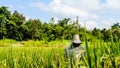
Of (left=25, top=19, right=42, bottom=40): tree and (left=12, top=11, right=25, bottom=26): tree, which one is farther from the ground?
(left=12, top=11, right=25, bottom=26): tree

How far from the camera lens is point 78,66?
7.52 feet

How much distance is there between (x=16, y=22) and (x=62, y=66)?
73321 mm

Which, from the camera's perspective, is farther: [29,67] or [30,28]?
[30,28]

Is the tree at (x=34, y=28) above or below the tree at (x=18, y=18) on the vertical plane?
below

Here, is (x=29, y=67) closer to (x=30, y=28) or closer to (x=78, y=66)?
(x=78, y=66)

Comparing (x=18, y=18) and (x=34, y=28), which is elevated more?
(x=18, y=18)

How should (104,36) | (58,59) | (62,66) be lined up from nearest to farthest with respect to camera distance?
(104,36) < (62,66) < (58,59)

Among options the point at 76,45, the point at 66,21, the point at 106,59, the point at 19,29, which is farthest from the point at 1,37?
the point at 106,59

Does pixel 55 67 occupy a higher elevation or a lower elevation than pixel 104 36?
lower

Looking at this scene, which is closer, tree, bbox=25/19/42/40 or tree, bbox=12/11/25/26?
tree, bbox=25/19/42/40

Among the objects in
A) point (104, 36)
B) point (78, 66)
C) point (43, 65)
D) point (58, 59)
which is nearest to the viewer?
point (78, 66)

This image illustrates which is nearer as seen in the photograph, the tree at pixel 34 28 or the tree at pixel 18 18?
the tree at pixel 34 28

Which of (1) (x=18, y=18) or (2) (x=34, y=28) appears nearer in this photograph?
(2) (x=34, y=28)

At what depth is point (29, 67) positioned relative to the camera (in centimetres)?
356
